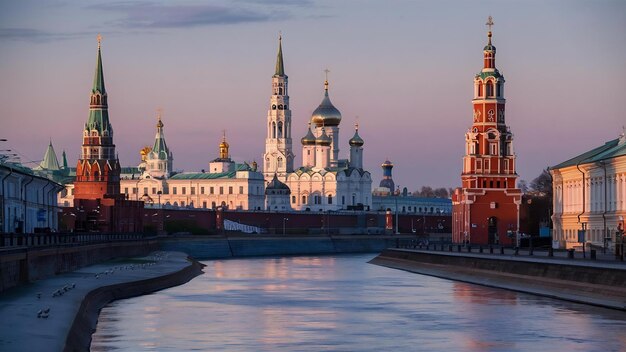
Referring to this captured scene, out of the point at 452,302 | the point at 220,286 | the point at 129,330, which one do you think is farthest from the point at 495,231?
the point at 129,330

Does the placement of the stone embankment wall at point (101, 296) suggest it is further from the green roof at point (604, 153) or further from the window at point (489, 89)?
the window at point (489, 89)

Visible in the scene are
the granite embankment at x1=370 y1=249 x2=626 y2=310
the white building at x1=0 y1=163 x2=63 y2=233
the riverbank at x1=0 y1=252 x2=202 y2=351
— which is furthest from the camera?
the white building at x1=0 y1=163 x2=63 y2=233

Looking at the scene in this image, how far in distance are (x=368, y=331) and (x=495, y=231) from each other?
7195 cm

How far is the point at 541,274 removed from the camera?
189ft

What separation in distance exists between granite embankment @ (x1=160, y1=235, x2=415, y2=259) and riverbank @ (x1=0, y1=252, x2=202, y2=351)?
54671mm

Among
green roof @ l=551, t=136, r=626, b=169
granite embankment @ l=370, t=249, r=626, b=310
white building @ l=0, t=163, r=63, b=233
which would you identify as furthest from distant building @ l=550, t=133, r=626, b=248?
white building @ l=0, t=163, r=63, b=233

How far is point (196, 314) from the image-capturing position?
159ft

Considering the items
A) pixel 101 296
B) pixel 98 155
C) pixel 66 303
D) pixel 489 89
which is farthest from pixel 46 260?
pixel 98 155

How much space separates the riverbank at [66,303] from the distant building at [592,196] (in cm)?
2206

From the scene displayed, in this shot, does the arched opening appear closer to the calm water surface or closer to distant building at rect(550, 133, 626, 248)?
distant building at rect(550, 133, 626, 248)

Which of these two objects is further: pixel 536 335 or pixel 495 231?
pixel 495 231

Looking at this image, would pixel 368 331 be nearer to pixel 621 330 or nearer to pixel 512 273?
pixel 621 330

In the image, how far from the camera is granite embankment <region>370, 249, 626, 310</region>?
1887 inches

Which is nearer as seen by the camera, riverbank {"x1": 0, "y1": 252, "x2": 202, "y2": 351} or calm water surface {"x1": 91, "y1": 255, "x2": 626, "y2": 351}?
riverbank {"x1": 0, "y1": 252, "x2": 202, "y2": 351}
